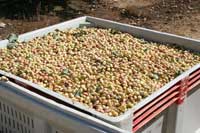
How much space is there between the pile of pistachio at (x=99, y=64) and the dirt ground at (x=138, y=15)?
8.06ft

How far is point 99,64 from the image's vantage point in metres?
3.84

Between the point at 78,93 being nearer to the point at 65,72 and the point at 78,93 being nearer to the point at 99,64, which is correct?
the point at 65,72

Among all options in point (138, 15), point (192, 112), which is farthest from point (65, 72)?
point (138, 15)

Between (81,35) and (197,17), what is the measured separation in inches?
129

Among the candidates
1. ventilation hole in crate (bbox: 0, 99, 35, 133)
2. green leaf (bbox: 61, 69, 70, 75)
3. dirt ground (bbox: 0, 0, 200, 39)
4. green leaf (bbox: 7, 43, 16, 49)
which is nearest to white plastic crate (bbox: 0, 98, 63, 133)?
ventilation hole in crate (bbox: 0, 99, 35, 133)

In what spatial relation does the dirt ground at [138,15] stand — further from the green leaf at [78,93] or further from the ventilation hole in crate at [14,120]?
the green leaf at [78,93]

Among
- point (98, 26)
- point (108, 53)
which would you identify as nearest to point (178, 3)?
point (98, 26)

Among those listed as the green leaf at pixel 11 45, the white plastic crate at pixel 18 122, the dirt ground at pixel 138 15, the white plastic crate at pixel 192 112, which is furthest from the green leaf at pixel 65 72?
the dirt ground at pixel 138 15

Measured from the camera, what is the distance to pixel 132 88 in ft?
11.1

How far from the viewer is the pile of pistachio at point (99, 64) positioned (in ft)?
10.7

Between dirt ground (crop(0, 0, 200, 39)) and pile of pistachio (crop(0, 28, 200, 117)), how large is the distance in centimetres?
246

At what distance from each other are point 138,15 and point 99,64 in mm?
3790

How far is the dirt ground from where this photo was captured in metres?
6.91

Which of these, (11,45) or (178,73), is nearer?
(178,73)
